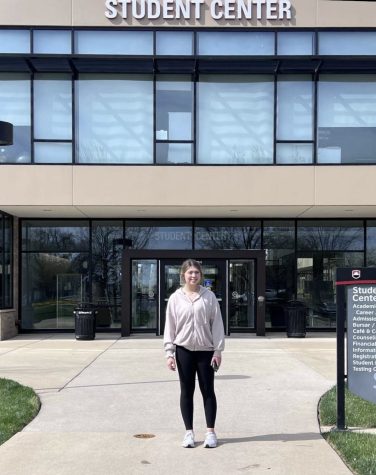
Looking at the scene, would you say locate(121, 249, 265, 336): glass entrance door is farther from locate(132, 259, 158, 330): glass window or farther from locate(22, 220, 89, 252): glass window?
locate(22, 220, 89, 252): glass window

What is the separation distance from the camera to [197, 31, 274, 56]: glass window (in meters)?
14.8

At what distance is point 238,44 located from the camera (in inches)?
586

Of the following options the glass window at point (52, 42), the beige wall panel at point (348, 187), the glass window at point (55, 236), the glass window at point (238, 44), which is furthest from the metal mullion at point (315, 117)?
the glass window at point (55, 236)

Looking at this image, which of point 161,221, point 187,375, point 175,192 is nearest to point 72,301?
point 161,221

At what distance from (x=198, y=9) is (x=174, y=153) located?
3.71 meters

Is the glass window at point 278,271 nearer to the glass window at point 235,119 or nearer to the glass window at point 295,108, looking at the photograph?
the glass window at point 235,119

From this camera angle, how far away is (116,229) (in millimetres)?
16984

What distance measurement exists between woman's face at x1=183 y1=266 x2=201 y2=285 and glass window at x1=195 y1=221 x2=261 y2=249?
1129 centimetres

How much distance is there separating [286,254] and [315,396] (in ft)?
30.6

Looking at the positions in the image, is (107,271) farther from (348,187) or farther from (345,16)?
(345,16)

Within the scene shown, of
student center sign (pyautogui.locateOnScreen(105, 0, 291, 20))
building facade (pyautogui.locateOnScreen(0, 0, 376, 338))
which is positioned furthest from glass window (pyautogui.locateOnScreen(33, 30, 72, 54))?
student center sign (pyautogui.locateOnScreen(105, 0, 291, 20))

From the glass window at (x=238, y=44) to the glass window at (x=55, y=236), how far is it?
609 cm

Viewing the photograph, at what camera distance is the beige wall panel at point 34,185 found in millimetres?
14336

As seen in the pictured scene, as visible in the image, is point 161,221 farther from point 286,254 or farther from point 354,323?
point 354,323
